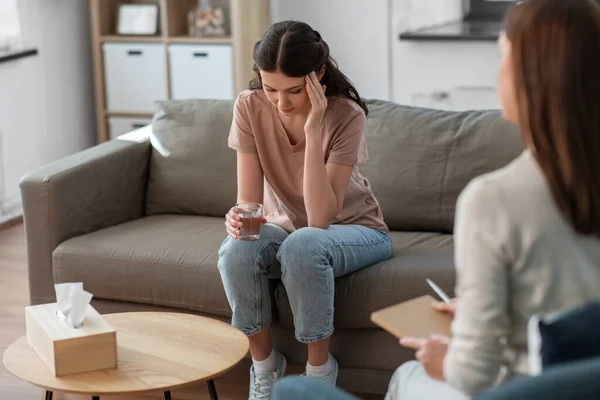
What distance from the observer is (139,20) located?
16.0 feet

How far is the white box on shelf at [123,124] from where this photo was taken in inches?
194

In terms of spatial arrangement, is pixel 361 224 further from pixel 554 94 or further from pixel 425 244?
pixel 554 94

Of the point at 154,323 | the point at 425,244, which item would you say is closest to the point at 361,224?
the point at 425,244

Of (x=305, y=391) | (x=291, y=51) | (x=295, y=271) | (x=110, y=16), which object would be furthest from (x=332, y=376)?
(x=110, y=16)

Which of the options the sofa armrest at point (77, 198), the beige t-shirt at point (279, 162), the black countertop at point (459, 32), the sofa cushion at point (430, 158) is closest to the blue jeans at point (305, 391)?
the beige t-shirt at point (279, 162)

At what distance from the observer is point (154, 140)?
3285mm

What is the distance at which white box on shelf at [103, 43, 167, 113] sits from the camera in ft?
15.8

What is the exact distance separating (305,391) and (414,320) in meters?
0.35

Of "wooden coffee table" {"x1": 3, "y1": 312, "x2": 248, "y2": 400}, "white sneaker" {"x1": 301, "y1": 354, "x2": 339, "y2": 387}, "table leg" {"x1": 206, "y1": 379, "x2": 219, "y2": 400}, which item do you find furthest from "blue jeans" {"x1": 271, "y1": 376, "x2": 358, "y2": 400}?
"white sneaker" {"x1": 301, "y1": 354, "x2": 339, "y2": 387}

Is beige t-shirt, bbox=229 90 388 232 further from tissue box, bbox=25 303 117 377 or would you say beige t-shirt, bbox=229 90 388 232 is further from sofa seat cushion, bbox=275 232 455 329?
tissue box, bbox=25 303 117 377

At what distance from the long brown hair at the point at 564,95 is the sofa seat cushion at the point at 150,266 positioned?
4.92 ft

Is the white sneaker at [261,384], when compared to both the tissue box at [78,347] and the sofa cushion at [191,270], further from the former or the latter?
the tissue box at [78,347]

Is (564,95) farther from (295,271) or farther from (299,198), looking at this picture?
(299,198)

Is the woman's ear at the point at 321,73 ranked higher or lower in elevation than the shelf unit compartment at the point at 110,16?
lower
